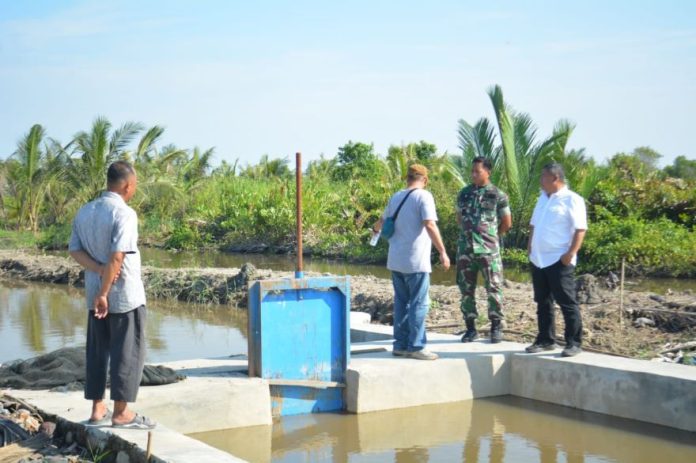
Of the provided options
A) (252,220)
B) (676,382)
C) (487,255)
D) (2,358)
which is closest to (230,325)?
(2,358)

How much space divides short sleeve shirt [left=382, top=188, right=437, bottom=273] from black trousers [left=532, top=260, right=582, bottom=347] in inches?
40.0

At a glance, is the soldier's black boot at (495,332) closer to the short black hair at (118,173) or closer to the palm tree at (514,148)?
the short black hair at (118,173)

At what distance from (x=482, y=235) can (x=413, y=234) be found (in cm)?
98

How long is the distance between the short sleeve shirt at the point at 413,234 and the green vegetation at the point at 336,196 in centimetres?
1254

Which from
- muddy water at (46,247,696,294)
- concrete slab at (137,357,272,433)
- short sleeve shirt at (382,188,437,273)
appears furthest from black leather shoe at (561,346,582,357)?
muddy water at (46,247,696,294)

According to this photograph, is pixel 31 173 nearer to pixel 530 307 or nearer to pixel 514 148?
pixel 514 148

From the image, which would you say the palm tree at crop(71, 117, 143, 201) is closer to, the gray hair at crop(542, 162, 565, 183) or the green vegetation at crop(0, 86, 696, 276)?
the green vegetation at crop(0, 86, 696, 276)

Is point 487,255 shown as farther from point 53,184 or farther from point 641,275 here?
point 53,184

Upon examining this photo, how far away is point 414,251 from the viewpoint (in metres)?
7.92

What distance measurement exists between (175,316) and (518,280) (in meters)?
7.98

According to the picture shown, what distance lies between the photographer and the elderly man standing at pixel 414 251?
7910 millimetres

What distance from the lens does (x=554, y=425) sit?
7.40 metres

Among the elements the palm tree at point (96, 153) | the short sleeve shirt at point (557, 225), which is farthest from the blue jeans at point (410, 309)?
the palm tree at point (96, 153)

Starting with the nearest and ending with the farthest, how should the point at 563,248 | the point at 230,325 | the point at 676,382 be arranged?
1. the point at 676,382
2. the point at 563,248
3. the point at 230,325
